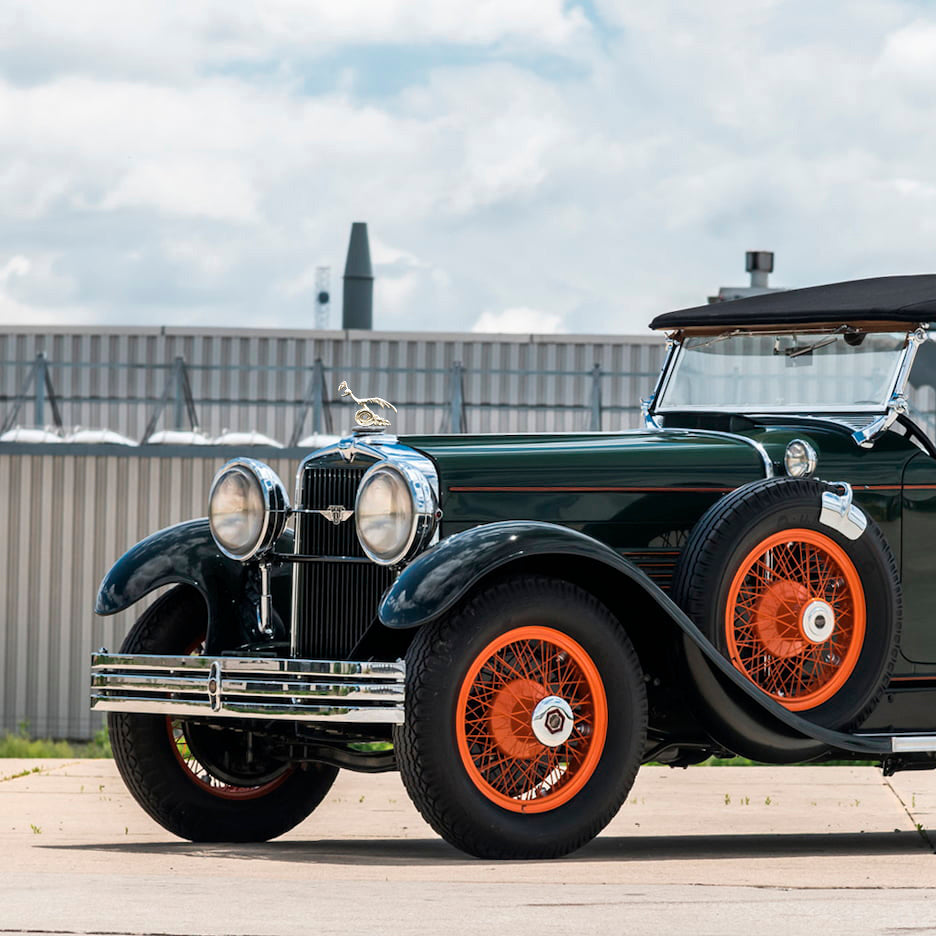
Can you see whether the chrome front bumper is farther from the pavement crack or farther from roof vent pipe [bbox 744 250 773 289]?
roof vent pipe [bbox 744 250 773 289]

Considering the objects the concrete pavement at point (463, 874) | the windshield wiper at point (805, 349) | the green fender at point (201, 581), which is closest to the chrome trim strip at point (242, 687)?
the green fender at point (201, 581)

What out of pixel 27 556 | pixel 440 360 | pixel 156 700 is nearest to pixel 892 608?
pixel 156 700

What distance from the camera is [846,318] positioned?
277 inches

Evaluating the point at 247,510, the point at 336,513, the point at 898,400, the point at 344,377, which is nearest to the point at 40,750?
the point at 247,510

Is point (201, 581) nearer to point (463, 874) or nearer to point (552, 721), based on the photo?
point (552, 721)

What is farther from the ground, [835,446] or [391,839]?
[835,446]

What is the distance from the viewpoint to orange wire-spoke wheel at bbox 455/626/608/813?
559 centimetres

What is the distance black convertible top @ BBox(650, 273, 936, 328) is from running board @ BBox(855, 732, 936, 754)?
1590 mm

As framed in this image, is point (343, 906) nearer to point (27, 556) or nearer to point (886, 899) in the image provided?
point (886, 899)

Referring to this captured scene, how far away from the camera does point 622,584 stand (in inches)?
235

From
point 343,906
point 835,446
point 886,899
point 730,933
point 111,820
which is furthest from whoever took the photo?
point 111,820

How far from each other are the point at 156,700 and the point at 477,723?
115cm

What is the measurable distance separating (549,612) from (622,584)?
16.0 inches

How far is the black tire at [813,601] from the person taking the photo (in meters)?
6.13
